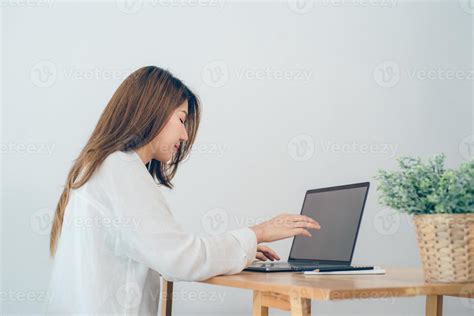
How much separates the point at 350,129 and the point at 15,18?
1623 millimetres

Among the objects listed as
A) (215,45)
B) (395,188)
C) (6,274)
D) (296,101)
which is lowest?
(6,274)

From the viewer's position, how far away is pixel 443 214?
1344 mm

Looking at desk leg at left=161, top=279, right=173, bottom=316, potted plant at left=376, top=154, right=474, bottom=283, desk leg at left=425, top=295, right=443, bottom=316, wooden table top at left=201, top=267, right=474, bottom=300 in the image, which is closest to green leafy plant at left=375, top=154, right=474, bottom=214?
potted plant at left=376, top=154, right=474, bottom=283

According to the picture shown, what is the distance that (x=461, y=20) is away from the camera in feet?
11.3

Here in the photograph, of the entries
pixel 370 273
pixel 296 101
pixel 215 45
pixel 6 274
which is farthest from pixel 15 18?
pixel 370 273

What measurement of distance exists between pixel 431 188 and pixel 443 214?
61mm

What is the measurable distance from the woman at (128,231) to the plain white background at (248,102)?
1.16 m

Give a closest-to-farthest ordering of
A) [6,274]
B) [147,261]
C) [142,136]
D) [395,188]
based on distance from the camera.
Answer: [395,188], [147,261], [142,136], [6,274]

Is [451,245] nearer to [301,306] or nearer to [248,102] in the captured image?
[301,306]

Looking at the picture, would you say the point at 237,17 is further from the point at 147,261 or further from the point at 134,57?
the point at 147,261

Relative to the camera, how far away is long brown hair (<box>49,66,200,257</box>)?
5.85ft

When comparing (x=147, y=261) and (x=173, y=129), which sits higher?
(x=173, y=129)

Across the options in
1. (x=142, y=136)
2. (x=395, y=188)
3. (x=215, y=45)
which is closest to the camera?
(x=395, y=188)

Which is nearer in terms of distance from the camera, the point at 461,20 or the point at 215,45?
the point at 215,45
